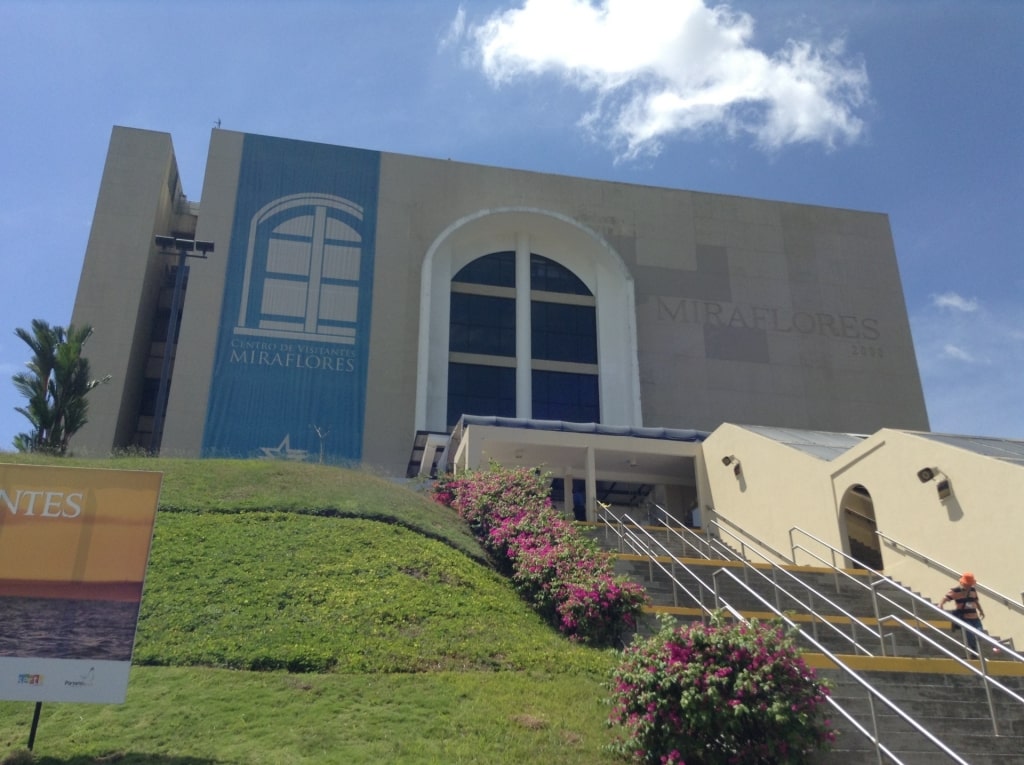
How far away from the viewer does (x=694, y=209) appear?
37969mm

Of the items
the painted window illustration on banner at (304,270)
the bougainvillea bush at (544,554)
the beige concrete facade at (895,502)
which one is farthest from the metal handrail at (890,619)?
the painted window illustration on banner at (304,270)

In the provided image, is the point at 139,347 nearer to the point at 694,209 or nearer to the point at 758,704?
the point at 694,209

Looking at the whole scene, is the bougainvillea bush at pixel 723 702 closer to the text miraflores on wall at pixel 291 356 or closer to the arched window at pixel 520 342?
the arched window at pixel 520 342

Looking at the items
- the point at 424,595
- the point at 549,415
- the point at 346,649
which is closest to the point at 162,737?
the point at 346,649

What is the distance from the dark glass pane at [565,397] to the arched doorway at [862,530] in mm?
16761

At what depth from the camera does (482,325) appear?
3519 cm

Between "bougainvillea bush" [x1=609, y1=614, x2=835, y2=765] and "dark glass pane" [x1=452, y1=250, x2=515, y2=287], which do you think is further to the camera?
"dark glass pane" [x1=452, y1=250, x2=515, y2=287]

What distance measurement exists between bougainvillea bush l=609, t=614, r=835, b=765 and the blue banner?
938 inches

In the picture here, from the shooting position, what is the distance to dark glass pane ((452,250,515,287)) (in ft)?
118

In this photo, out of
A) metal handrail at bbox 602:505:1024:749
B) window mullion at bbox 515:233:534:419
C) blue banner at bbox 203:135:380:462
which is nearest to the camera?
metal handrail at bbox 602:505:1024:749

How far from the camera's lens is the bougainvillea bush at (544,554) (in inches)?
450

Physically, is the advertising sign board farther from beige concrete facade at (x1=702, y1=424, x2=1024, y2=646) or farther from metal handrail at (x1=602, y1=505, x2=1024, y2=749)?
beige concrete facade at (x1=702, y1=424, x2=1024, y2=646)

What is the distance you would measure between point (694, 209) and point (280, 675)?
31902mm

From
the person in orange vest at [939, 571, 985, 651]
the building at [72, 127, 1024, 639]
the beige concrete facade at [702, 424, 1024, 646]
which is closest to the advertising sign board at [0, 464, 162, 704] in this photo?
the beige concrete facade at [702, 424, 1024, 646]
